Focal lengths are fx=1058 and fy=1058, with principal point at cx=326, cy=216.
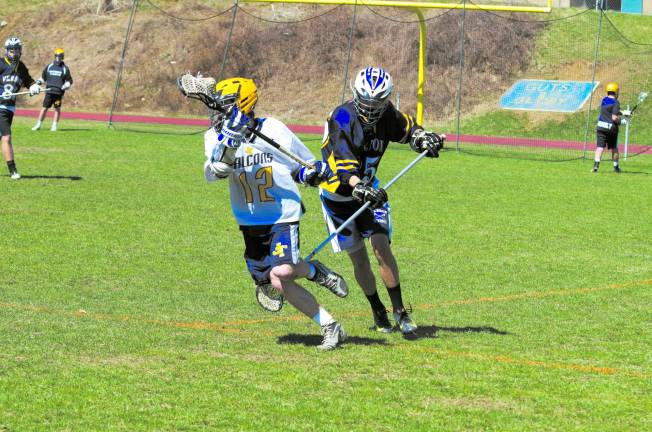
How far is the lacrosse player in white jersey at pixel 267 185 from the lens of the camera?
746 centimetres

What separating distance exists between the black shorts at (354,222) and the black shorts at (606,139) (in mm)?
15642

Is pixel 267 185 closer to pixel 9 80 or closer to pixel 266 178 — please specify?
pixel 266 178

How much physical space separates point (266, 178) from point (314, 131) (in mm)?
26210

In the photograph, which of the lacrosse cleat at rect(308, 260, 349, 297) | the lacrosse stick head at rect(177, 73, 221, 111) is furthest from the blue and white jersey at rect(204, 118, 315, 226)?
the lacrosse cleat at rect(308, 260, 349, 297)

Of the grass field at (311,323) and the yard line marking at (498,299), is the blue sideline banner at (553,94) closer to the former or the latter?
the grass field at (311,323)

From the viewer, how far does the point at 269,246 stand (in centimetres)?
770

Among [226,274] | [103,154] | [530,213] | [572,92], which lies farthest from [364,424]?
[572,92]

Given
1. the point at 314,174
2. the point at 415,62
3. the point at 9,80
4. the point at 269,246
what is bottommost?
the point at 269,246

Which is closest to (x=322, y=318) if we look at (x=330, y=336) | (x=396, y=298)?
(x=330, y=336)

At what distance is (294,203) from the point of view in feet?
25.2

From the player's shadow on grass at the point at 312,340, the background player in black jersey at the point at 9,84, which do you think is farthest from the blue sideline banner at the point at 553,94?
the player's shadow on grass at the point at 312,340

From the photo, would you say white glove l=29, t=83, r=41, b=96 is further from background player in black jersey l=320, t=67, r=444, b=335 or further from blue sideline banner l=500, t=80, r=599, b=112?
blue sideline banner l=500, t=80, r=599, b=112

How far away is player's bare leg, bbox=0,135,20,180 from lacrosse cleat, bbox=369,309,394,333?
10.1 m

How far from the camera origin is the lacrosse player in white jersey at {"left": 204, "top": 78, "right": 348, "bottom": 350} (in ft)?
24.5
